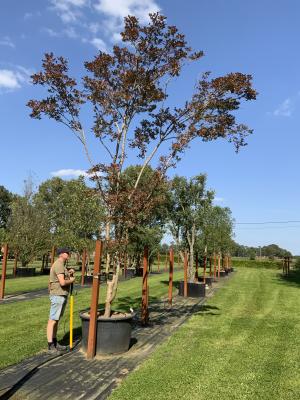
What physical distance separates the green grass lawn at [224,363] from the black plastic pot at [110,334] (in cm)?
63

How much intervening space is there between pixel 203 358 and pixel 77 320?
14.5 ft

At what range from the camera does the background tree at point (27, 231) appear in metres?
28.3

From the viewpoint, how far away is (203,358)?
678cm

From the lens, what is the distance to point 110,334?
709 centimetres

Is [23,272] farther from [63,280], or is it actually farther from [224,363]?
[224,363]

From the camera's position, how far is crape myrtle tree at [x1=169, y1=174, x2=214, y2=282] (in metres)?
18.8

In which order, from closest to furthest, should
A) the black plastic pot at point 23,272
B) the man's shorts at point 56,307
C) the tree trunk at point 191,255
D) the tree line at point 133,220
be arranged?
the man's shorts at point 56,307, the tree line at point 133,220, the tree trunk at point 191,255, the black plastic pot at point 23,272

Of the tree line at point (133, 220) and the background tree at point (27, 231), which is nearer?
the tree line at point (133, 220)

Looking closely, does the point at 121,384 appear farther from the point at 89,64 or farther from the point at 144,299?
the point at 89,64

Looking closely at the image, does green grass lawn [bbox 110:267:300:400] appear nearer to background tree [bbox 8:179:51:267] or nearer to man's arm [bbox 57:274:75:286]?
man's arm [bbox 57:274:75:286]

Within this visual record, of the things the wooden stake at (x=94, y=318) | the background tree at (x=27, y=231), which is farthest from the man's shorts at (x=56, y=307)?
the background tree at (x=27, y=231)

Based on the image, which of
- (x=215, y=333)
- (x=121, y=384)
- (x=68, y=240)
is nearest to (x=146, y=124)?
(x=215, y=333)

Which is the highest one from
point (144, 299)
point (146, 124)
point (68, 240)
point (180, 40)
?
point (180, 40)

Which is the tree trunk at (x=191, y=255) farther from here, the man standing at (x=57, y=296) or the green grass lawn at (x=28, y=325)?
the man standing at (x=57, y=296)
